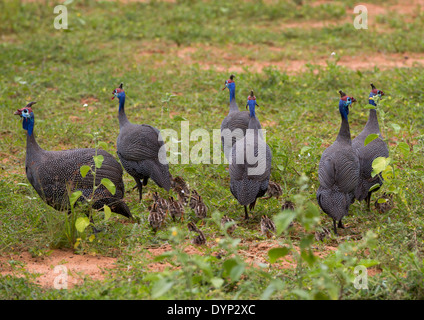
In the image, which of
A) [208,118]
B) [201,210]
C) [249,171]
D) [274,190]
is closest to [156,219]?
[201,210]

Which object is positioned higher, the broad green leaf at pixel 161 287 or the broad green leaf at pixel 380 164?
the broad green leaf at pixel 380 164

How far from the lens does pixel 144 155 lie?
19.7 feet

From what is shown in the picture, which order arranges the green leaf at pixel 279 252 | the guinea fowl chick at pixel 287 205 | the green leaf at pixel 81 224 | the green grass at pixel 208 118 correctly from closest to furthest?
the green leaf at pixel 279 252, the green grass at pixel 208 118, the green leaf at pixel 81 224, the guinea fowl chick at pixel 287 205

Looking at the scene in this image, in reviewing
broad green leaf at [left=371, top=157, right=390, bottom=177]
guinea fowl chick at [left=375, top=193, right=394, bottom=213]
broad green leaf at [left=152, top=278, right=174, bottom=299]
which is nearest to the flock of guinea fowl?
guinea fowl chick at [left=375, top=193, right=394, bottom=213]

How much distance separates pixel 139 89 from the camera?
882cm

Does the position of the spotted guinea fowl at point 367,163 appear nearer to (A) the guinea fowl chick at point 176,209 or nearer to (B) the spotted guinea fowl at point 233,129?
(B) the spotted guinea fowl at point 233,129

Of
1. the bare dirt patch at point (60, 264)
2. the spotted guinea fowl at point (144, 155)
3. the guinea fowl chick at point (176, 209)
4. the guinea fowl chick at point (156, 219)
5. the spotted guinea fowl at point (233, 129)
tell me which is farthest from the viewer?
the spotted guinea fowl at point (233, 129)

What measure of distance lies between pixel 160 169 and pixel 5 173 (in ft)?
6.28

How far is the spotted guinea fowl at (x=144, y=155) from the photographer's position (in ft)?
19.6

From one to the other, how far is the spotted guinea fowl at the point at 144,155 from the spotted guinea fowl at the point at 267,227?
1244 millimetres

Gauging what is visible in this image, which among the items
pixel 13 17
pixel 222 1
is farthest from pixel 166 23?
pixel 13 17

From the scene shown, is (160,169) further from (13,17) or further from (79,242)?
(13,17)

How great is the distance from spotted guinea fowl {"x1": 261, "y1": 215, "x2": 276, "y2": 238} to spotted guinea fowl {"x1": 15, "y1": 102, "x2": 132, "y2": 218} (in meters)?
1.28

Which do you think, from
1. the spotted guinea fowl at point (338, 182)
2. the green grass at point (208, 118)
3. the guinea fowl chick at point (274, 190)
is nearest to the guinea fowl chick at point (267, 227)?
the green grass at point (208, 118)
